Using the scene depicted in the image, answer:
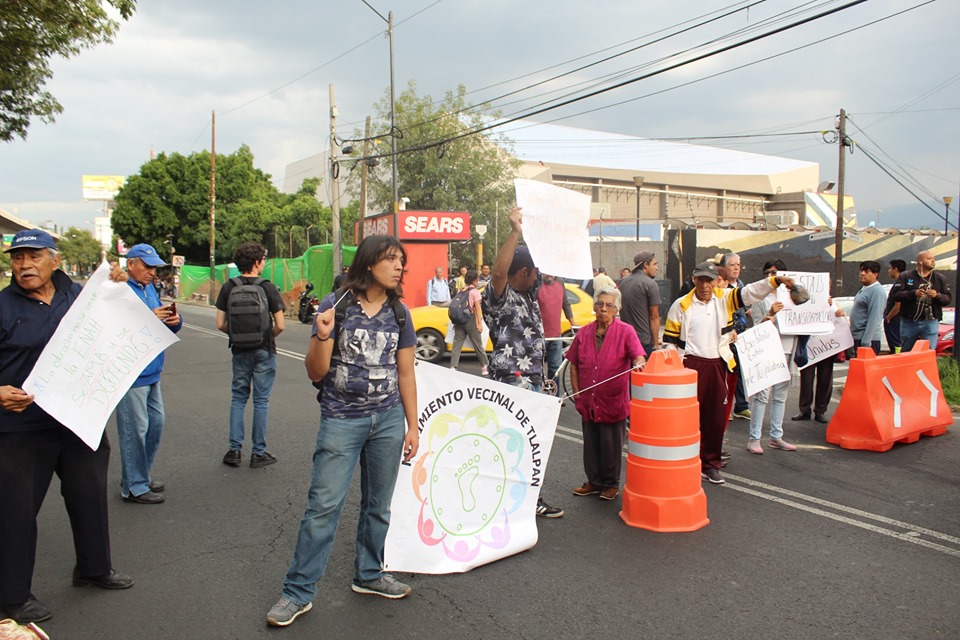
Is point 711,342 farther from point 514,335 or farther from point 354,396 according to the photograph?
point 354,396

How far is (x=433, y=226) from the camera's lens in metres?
24.7

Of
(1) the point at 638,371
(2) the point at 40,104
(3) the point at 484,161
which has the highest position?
(3) the point at 484,161

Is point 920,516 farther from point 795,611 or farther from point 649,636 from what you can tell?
point 649,636

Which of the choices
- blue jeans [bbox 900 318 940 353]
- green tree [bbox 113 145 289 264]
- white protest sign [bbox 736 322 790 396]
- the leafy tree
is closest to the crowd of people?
white protest sign [bbox 736 322 790 396]

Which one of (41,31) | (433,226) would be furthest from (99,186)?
(41,31)

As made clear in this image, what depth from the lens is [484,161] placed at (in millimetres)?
38250

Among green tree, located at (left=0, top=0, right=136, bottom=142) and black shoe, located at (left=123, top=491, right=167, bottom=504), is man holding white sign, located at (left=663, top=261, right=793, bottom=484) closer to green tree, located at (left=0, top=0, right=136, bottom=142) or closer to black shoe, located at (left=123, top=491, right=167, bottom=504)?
black shoe, located at (left=123, top=491, right=167, bottom=504)

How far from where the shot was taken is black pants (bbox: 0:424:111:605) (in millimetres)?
3422

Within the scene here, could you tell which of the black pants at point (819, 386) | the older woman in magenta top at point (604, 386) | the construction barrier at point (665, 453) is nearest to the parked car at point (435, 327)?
the black pants at point (819, 386)

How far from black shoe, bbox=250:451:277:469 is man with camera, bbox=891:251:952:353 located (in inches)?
317

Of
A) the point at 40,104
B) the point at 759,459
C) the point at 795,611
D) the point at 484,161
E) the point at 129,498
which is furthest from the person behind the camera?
the point at 484,161

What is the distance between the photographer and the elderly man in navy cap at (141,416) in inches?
201

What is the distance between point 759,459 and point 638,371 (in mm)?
2331

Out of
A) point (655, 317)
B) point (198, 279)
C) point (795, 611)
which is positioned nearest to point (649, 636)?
point (795, 611)
